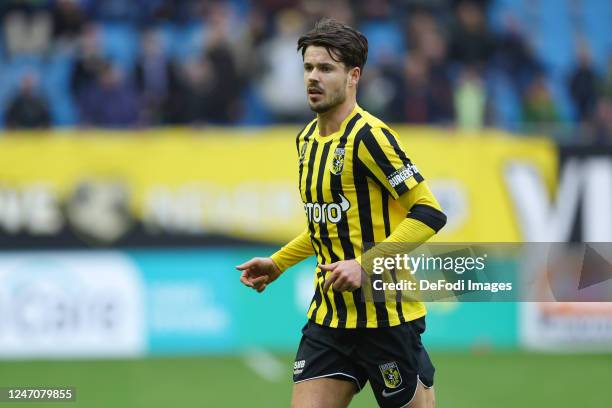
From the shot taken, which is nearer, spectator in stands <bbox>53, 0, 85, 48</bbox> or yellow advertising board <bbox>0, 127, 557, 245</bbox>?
yellow advertising board <bbox>0, 127, 557, 245</bbox>

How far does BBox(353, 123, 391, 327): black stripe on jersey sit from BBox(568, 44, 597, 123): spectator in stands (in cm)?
982

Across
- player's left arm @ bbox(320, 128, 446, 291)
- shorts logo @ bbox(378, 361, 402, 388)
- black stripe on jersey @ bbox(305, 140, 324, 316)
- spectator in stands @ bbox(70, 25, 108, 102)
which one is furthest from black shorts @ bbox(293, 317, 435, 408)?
spectator in stands @ bbox(70, 25, 108, 102)

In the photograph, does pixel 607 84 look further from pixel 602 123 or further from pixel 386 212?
pixel 386 212

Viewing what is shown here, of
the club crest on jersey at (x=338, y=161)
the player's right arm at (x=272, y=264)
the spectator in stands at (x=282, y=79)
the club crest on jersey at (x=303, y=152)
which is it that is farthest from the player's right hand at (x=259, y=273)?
the spectator in stands at (x=282, y=79)

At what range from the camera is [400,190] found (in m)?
5.10

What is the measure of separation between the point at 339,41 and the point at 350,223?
87 cm

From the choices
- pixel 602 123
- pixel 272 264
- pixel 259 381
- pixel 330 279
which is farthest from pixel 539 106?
pixel 330 279

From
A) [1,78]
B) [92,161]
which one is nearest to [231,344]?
[92,161]

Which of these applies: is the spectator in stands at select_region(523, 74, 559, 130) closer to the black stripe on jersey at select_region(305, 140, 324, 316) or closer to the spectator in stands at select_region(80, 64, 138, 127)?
the spectator in stands at select_region(80, 64, 138, 127)

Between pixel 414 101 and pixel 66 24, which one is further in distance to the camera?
pixel 66 24

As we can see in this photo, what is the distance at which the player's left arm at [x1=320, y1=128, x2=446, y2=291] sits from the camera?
5.05 m

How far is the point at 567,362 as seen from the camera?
36.4 feet

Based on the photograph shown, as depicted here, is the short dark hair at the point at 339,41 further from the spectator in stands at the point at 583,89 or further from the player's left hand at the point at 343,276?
the spectator in stands at the point at 583,89

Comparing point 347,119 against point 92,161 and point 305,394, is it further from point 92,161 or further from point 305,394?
point 92,161
